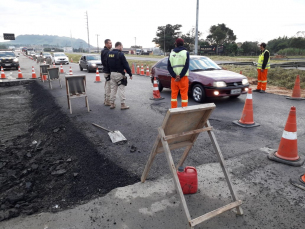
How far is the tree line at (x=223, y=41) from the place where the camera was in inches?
1973

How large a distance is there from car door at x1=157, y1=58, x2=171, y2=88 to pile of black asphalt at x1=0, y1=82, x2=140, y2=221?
4.15 meters

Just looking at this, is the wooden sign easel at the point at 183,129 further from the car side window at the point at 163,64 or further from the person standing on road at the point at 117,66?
the car side window at the point at 163,64

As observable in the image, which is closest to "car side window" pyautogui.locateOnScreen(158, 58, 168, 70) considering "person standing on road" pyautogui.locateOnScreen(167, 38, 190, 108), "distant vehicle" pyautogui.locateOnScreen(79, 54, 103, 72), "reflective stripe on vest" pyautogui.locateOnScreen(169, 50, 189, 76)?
"person standing on road" pyautogui.locateOnScreen(167, 38, 190, 108)

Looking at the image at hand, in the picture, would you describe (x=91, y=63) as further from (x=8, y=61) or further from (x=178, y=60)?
(x=178, y=60)

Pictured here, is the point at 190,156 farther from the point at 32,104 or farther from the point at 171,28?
the point at 171,28

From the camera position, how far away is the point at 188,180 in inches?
119

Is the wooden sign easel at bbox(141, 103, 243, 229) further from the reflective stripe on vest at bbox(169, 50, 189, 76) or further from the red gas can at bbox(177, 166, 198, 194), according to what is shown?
the reflective stripe on vest at bbox(169, 50, 189, 76)

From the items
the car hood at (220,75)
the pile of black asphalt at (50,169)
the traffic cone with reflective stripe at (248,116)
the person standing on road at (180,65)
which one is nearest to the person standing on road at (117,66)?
the person standing on road at (180,65)

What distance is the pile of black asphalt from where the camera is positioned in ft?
10.8

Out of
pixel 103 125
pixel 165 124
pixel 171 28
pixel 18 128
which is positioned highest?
pixel 171 28

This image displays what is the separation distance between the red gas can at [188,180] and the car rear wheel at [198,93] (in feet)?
17.3

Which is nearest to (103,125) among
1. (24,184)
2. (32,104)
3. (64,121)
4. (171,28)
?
(64,121)

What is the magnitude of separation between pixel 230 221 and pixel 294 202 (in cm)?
93

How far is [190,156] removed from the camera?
166 inches
